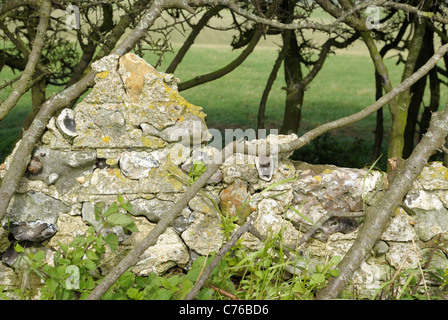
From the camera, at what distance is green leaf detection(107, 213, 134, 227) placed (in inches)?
119

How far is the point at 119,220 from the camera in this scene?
3.04 meters

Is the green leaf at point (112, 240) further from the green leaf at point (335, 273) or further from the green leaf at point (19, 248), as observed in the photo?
the green leaf at point (335, 273)

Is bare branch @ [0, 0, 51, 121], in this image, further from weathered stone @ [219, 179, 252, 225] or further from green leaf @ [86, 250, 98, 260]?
weathered stone @ [219, 179, 252, 225]

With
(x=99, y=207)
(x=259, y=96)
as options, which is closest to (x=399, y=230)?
(x=99, y=207)

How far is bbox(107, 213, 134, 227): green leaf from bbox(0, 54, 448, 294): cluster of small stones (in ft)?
0.74

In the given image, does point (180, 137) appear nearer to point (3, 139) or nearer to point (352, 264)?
point (352, 264)

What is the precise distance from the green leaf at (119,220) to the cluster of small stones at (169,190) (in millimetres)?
226

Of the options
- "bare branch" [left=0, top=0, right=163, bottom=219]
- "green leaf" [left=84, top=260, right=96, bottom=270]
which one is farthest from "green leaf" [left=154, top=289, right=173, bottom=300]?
"bare branch" [left=0, top=0, right=163, bottom=219]

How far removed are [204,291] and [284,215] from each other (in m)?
0.74

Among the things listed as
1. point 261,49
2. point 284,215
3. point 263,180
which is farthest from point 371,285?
point 261,49

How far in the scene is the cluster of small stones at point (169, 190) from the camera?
129 inches

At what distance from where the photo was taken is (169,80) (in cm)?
339

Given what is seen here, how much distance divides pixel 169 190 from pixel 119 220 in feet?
1.29

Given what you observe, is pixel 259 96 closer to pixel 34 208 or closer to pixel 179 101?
pixel 179 101
